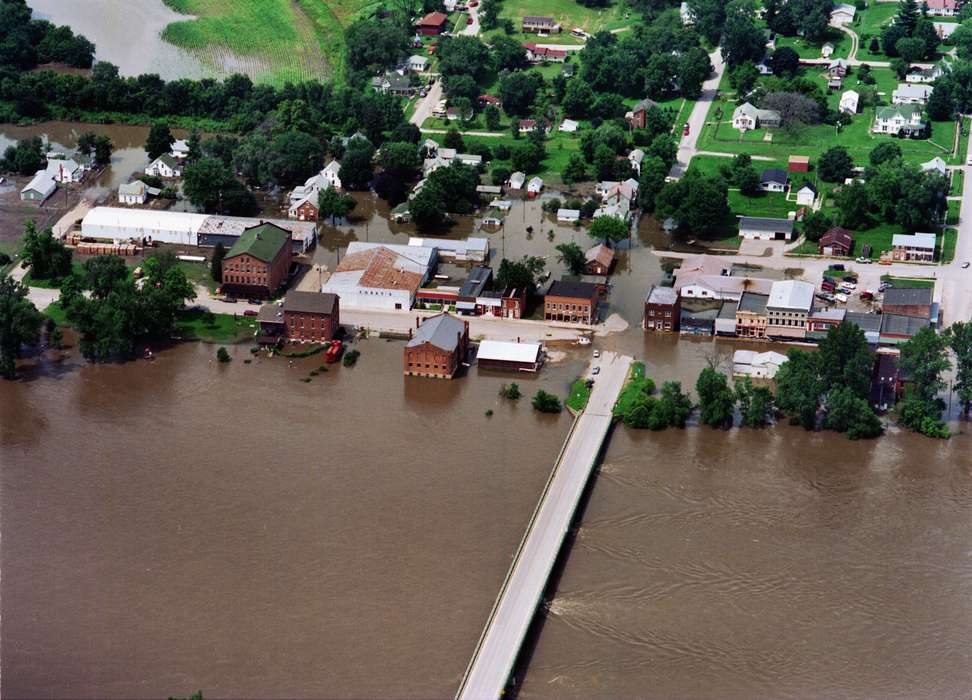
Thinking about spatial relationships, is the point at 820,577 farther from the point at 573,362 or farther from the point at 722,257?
the point at 722,257

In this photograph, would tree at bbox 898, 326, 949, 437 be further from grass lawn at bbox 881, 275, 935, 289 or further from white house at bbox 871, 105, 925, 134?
white house at bbox 871, 105, 925, 134

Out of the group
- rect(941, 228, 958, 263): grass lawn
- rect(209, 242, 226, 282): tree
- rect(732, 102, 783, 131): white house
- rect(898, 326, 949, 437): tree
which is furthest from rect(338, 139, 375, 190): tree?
rect(898, 326, 949, 437): tree

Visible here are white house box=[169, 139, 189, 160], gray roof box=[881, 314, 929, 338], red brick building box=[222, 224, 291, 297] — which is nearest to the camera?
gray roof box=[881, 314, 929, 338]

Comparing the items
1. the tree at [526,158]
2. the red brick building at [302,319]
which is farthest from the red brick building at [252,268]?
the tree at [526,158]

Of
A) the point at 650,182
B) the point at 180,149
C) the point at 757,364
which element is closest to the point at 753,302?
the point at 757,364

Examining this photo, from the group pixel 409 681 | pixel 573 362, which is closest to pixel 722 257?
pixel 573 362

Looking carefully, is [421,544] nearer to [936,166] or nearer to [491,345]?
[491,345]
